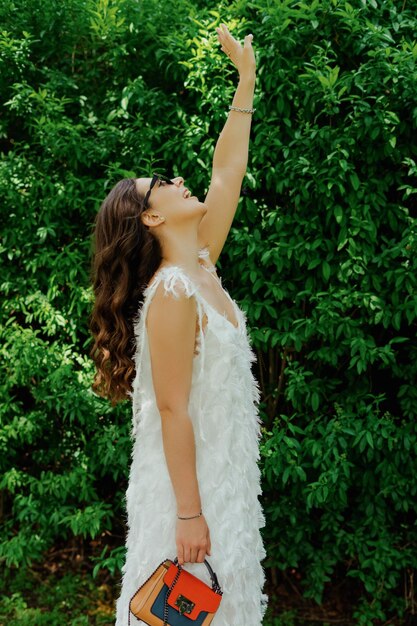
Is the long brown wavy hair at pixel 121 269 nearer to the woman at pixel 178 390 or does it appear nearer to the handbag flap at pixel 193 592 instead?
the woman at pixel 178 390

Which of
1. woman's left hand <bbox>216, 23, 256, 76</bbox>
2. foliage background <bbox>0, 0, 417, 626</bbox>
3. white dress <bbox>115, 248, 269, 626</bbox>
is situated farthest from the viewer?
foliage background <bbox>0, 0, 417, 626</bbox>

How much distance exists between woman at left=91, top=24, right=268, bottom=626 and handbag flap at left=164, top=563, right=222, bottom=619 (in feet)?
0.21

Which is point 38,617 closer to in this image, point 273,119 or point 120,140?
point 120,140

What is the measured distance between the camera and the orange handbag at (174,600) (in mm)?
1855

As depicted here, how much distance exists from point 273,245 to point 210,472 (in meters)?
1.46

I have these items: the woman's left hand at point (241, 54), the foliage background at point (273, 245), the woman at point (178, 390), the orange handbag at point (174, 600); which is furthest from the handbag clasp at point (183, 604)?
the woman's left hand at point (241, 54)

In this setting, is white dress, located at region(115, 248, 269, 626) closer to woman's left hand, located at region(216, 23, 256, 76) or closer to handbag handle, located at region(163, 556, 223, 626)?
handbag handle, located at region(163, 556, 223, 626)

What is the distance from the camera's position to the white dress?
2.03 metres

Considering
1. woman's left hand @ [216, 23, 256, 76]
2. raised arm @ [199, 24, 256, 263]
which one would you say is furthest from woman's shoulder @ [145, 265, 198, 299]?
woman's left hand @ [216, 23, 256, 76]

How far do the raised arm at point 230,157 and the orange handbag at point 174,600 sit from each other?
110cm

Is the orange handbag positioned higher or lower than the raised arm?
lower

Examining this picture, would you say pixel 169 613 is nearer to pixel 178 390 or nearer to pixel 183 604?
pixel 183 604

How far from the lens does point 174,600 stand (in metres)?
1.85

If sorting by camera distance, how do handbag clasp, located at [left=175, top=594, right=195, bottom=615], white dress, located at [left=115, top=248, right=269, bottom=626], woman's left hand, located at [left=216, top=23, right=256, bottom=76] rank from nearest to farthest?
handbag clasp, located at [left=175, top=594, right=195, bottom=615]
white dress, located at [left=115, top=248, right=269, bottom=626]
woman's left hand, located at [left=216, top=23, right=256, bottom=76]
